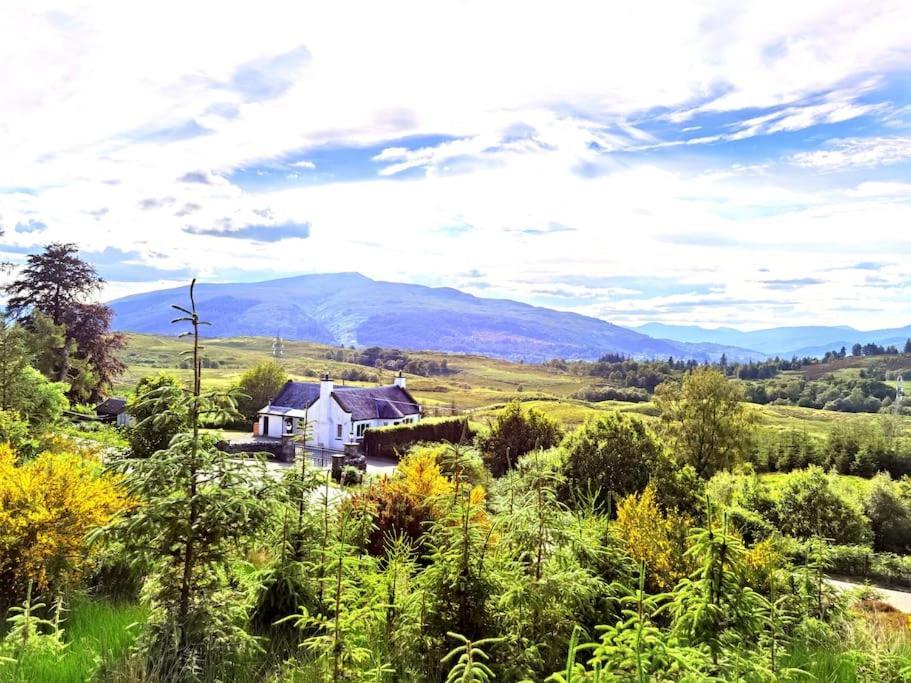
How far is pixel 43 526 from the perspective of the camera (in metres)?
7.61

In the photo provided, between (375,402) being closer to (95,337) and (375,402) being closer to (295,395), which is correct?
(295,395)

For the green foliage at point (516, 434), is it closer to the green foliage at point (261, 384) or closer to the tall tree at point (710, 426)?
the tall tree at point (710, 426)

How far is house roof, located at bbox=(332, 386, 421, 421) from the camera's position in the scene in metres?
48.2

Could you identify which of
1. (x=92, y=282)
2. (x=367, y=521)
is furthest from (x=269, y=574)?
(x=92, y=282)

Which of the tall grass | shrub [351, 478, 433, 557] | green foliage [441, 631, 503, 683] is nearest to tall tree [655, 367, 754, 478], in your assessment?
shrub [351, 478, 433, 557]

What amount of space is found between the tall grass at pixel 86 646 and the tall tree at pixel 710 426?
33.5 meters

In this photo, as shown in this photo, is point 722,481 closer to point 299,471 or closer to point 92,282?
point 299,471

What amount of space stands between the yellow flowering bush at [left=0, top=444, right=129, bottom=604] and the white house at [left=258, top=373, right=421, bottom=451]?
36.3 metres

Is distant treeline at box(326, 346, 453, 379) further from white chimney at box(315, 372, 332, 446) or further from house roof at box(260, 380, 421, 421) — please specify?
white chimney at box(315, 372, 332, 446)

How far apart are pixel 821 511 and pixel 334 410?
3342cm

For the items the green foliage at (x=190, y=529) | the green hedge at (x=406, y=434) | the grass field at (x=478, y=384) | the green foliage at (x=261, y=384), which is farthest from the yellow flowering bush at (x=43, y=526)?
the grass field at (x=478, y=384)

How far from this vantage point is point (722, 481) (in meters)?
25.9

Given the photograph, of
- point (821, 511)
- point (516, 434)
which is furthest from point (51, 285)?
point (821, 511)

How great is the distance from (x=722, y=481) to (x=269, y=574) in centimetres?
2337
